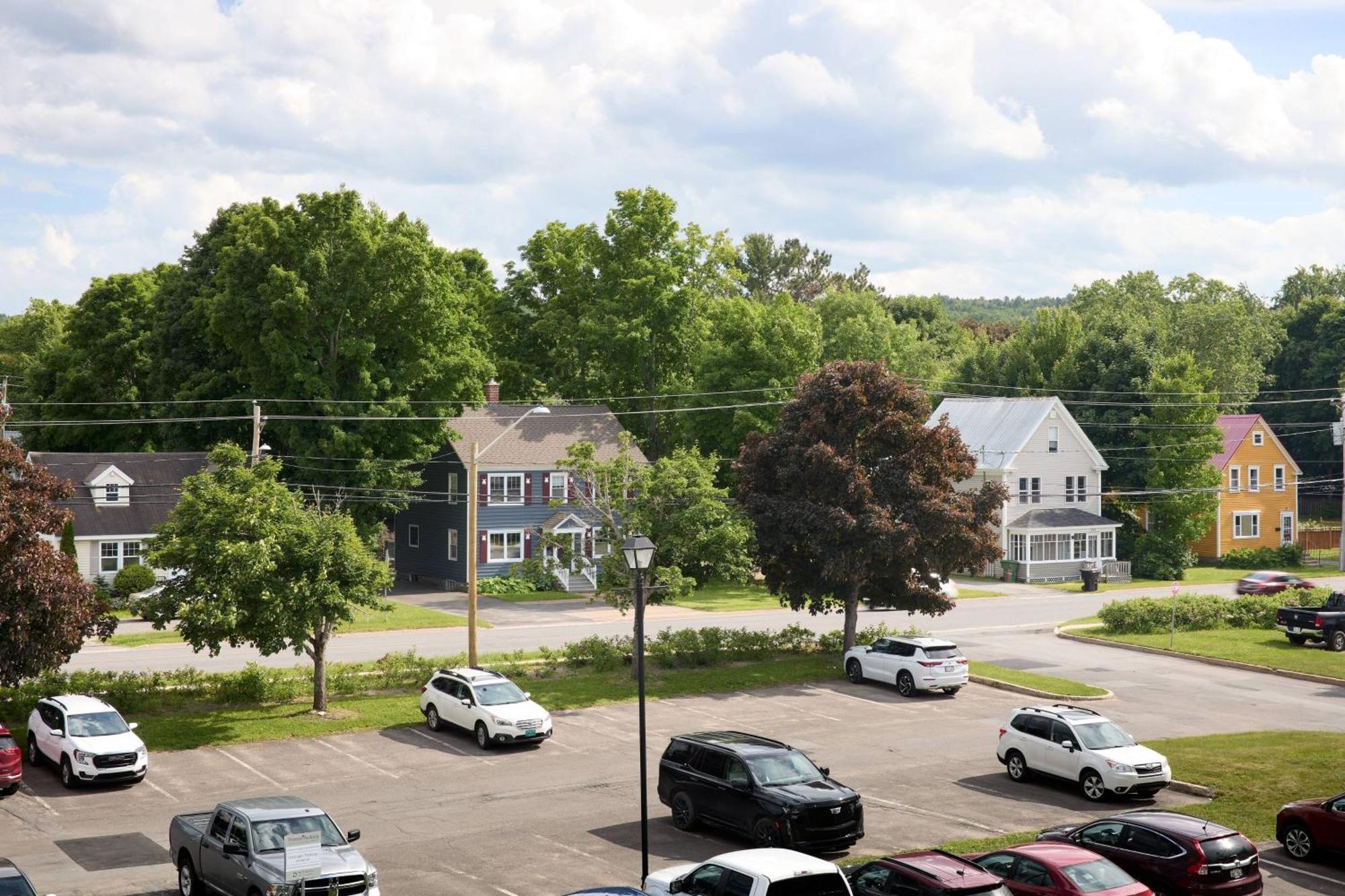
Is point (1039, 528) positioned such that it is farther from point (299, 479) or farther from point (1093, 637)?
point (299, 479)

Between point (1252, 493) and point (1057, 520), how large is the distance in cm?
1808

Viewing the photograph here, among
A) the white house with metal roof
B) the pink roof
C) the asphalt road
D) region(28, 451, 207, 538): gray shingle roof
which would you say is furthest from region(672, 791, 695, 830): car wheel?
the pink roof

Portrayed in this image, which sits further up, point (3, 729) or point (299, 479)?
point (299, 479)

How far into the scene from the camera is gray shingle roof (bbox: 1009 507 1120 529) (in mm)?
72938

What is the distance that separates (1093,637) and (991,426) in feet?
91.3

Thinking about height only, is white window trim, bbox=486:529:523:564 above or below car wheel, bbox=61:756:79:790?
above

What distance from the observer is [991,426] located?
7706cm

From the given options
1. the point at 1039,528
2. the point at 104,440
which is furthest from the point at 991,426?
the point at 104,440

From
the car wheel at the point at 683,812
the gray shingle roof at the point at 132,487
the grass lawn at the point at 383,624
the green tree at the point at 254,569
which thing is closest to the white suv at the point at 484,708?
the green tree at the point at 254,569

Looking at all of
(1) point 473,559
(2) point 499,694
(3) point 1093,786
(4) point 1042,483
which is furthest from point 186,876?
(4) point 1042,483

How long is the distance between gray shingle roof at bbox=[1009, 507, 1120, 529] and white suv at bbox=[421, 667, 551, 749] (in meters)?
45.4

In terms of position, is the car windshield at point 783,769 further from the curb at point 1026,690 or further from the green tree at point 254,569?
the curb at point 1026,690

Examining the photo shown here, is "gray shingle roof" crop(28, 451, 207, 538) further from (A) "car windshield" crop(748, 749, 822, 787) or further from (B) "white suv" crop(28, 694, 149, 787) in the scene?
(A) "car windshield" crop(748, 749, 822, 787)

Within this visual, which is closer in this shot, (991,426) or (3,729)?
(3,729)
